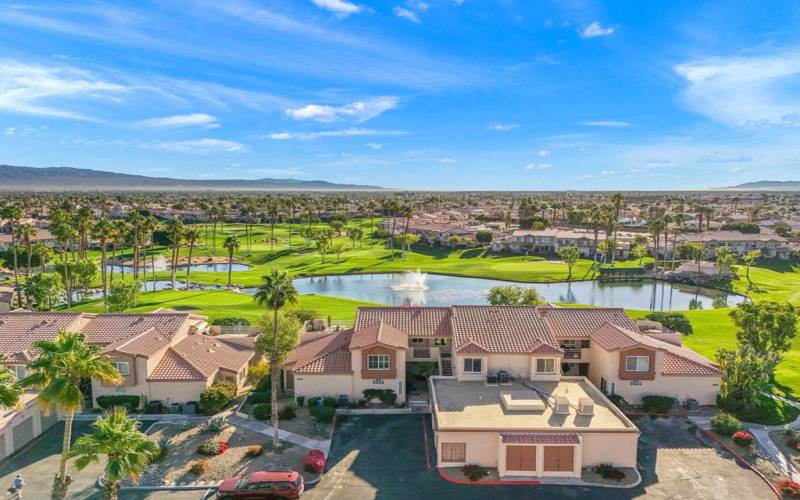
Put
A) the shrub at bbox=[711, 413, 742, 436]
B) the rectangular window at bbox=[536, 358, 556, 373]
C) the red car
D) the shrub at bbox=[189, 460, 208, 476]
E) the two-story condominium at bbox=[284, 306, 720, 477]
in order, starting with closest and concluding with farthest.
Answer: the red car < the shrub at bbox=[189, 460, 208, 476] < the two-story condominium at bbox=[284, 306, 720, 477] < the shrub at bbox=[711, 413, 742, 436] < the rectangular window at bbox=[536, 358, 556, 373]

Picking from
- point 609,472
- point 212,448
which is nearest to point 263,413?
point 212,448

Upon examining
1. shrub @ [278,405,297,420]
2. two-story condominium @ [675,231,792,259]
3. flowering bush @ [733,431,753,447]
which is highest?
two-story condominium @ [675,231,792,259]

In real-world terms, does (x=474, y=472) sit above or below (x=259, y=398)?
below

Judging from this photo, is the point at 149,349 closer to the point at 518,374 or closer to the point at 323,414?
the point at 323,414

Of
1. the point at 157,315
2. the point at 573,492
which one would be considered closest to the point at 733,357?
the point at 573,492

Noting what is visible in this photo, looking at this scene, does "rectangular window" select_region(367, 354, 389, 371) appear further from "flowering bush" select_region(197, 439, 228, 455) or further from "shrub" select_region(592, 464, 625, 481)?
"shrub" select_region(592, 464, 625, 481)

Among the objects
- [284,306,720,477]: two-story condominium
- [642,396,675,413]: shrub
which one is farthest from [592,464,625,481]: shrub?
[642,396,675,413]: shrub
